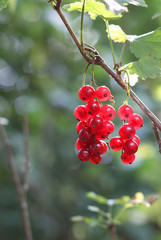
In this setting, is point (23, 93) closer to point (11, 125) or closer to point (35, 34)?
point (11, 125)

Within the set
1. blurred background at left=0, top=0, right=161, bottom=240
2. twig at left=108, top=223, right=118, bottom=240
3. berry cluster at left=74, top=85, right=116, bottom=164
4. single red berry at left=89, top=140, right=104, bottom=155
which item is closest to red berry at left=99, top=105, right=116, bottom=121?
berry cluster at left=74, top=85, right=116, bottom=164

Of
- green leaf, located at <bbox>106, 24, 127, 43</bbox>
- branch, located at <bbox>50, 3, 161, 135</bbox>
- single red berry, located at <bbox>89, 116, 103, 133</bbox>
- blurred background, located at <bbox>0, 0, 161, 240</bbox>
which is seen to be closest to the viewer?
branch, located at <bbox>50, 3, 161, 135</bbox>

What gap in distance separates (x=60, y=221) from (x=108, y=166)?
115 cm

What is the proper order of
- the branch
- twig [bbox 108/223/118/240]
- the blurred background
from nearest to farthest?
the branch
twig [bbox 108/223/118/240]
the blurred background

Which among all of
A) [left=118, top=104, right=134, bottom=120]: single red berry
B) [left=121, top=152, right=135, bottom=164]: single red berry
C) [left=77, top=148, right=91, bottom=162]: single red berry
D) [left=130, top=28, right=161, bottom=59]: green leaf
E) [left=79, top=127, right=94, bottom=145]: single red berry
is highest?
[left=130, top=28, right=161, bottom=59]: green leaf

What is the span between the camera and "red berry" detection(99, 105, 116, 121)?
4.17 feet

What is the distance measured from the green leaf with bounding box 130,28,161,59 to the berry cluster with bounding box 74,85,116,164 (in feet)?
0.78

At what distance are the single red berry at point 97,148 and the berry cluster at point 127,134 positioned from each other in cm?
6

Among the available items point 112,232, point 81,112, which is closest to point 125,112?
point 81,112

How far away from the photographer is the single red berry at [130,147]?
3.97 feet

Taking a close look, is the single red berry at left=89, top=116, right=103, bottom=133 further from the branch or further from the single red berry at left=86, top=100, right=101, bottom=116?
the branch

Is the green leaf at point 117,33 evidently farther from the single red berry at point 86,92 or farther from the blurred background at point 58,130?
the blurred background at point 58,130

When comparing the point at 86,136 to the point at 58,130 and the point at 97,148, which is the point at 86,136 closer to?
the point at 97,148

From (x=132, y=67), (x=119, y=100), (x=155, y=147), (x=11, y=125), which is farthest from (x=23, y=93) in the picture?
(x=132, y=67)
